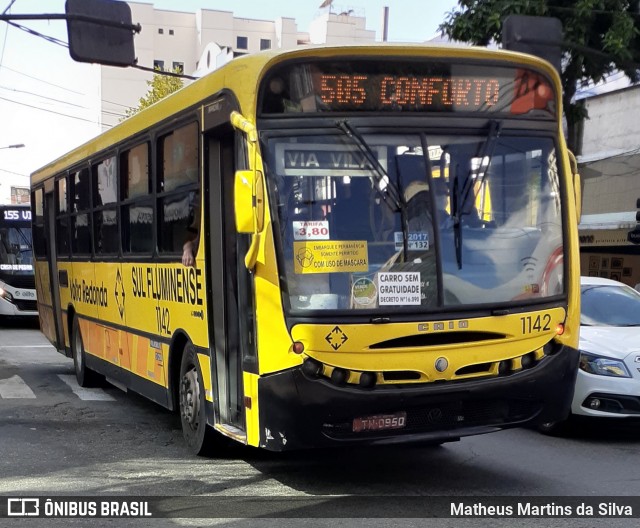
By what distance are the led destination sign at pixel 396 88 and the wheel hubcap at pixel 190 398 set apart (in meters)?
2.71

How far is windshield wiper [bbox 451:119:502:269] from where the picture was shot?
21.8ft

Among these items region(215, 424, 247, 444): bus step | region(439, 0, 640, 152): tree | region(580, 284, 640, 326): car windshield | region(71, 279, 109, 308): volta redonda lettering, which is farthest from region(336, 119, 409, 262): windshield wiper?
region(439, 0, 640, 152): tree

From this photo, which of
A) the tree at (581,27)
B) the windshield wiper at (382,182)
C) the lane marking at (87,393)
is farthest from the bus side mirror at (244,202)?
the tree at (581,27)

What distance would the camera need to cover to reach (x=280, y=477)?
7.55 m

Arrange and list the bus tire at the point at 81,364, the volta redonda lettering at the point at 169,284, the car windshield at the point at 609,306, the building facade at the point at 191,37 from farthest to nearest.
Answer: the building facade at the point at 191,37
the bus tire at the point at 81,364
the car windshield at the point at 609,306
the volta redonda lettering at the point at 169,284

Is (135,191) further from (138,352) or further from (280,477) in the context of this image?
(280,477)

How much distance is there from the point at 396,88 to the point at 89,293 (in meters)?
6.63

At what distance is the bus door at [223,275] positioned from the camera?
7.30 m

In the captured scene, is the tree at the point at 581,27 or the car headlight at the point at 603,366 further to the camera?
the tree at the point at 581,27

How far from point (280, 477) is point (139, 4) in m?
83.5

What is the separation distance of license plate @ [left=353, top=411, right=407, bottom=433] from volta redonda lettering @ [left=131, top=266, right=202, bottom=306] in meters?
2.04

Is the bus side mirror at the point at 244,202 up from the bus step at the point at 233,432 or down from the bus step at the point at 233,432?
up

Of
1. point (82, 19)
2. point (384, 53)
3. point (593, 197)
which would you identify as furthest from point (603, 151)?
point (384, 53)

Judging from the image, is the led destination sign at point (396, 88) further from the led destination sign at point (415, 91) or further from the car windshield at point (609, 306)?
the car windshield at point (609, 306)
